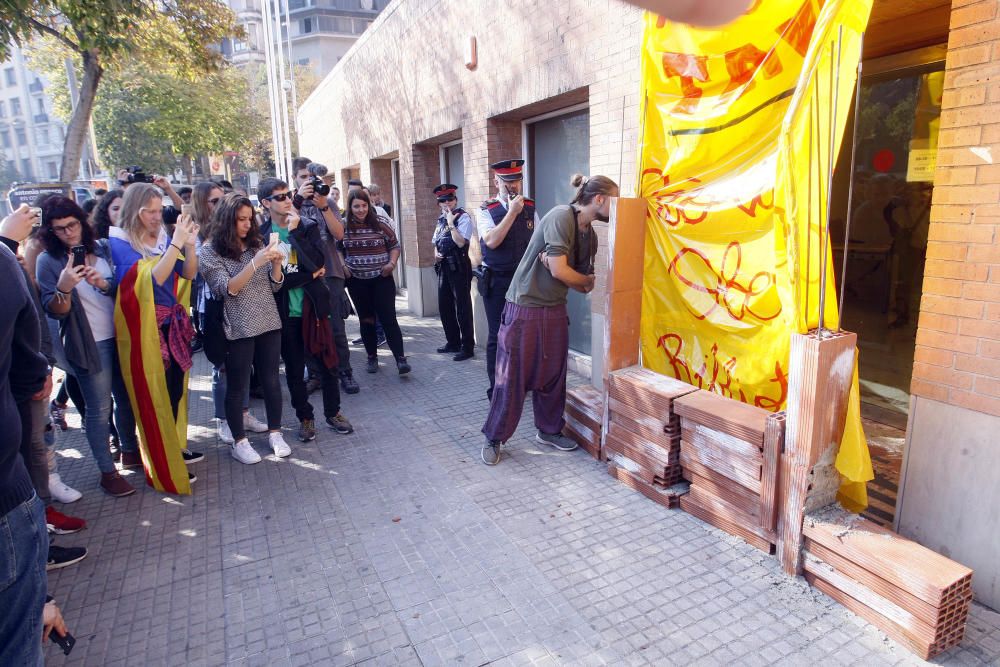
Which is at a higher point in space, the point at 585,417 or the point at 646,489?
the point at 585,417

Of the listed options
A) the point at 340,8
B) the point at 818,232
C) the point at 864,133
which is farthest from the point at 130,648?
the point at 340,8

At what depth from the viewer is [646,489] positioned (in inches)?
149

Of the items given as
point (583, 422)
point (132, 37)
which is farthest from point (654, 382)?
point (132, 37)

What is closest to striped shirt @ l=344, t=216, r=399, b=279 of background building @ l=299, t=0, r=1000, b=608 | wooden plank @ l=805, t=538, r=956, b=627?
background building @ l=299, t=0, r=1000, b=608

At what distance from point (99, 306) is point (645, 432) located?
355cm

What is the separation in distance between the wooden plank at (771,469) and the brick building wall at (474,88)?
2199mm

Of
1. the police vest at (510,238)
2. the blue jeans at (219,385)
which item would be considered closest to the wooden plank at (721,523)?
the police vest at (510,238)

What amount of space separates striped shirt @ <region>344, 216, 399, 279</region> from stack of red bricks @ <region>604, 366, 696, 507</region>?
3234 mm

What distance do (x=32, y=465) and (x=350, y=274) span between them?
3.33 m

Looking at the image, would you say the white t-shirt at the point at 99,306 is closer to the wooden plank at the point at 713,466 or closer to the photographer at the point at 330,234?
the photographer at the point at 330,234

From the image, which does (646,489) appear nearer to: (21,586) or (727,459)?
(727,459)

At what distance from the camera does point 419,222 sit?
938 cm

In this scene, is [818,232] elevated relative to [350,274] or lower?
elevated

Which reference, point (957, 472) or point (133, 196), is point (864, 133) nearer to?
point (957, 472)
